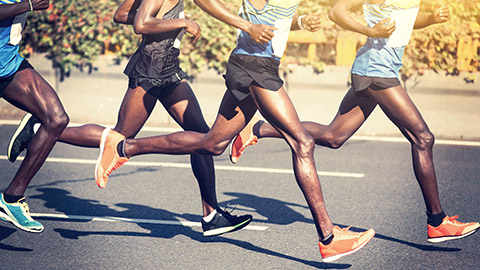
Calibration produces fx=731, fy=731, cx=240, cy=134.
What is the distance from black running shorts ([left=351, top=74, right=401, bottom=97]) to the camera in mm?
5242

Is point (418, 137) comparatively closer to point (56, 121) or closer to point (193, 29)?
point (193, 29)

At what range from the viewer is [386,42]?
17.8 feet

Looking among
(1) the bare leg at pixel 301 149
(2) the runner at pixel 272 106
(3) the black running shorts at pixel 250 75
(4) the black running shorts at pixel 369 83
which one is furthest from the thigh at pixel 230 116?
(4) the black running shorts at pixel 369 83

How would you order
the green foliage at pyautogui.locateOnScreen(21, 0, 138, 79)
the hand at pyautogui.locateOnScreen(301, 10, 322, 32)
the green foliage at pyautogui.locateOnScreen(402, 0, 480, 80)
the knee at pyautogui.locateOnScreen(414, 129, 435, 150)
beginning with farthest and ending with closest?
the green foliage at pyautogui.locateOnScreen(21, 0, 138, 79) → the green foliage at pyautogui.locateOnScreen(402, 0, 480, 80) → the knee at pyautogui.locateOnScreen(414, 129, 435, 150) → the hand at pyautogui.locateOnScreen(301, 10, 322, 32)

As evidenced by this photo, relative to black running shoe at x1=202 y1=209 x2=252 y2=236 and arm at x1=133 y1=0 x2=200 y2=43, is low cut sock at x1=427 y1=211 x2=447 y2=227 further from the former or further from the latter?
arm at x1=133 y1=0 x2=200 y2=43

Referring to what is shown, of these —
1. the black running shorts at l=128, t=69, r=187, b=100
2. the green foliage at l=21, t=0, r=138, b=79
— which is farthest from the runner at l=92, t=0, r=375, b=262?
the green foliage at l=21, t=0, r=138, b=79

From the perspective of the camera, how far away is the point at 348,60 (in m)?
10.4

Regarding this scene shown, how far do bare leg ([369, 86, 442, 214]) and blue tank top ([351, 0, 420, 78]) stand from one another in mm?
216

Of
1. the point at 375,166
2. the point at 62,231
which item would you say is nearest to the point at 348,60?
the point at 375,166

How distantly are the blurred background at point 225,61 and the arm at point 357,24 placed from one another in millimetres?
4611

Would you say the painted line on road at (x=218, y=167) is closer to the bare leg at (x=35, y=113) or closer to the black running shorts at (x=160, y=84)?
the black running shorts at (x=160, y=84)

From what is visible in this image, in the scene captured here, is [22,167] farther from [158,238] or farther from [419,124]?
[419,124]

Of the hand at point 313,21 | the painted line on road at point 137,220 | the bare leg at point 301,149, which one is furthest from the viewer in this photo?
the painted line on road at point 137,220

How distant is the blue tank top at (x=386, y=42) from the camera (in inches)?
209
